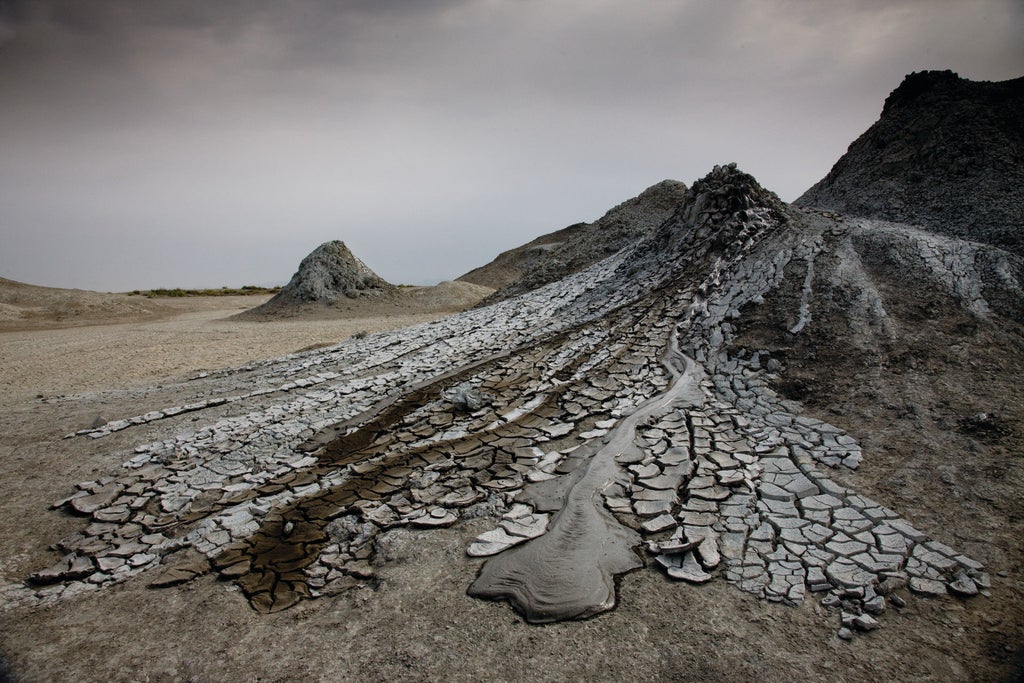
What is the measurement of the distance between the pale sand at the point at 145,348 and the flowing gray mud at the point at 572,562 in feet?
22.9

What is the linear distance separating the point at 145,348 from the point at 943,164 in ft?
50.9

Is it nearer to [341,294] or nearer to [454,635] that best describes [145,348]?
[341,294]

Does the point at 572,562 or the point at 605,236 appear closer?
the point at 572,562

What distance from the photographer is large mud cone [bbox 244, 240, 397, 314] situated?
17.8 metres

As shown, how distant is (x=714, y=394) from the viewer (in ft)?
16.2

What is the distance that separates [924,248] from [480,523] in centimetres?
636

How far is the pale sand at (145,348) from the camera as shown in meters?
8.07

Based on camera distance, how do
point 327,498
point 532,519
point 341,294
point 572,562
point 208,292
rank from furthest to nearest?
point 208,292, point 341,294, point 327,498, point 532,519, point 572,562

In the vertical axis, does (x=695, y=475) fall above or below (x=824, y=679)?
above

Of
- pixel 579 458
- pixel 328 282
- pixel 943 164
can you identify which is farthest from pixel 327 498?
pixel 328 282

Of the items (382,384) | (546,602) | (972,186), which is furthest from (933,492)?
(972,186)

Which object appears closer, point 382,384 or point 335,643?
point 335,643

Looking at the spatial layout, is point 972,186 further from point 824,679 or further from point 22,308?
point 22,308

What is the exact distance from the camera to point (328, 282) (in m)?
18.4
